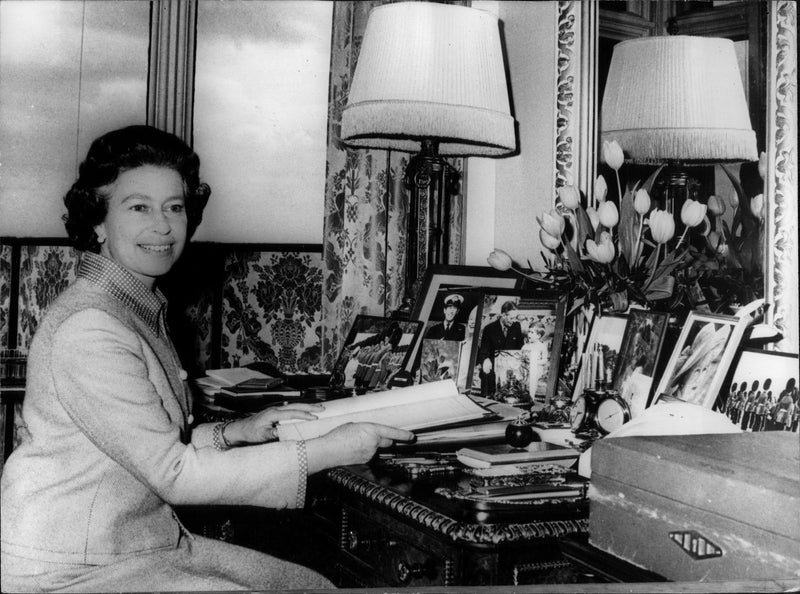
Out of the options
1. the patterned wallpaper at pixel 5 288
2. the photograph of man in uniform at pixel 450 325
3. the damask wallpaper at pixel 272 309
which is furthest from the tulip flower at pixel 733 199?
the patterned wallpaper at pixel 5 288

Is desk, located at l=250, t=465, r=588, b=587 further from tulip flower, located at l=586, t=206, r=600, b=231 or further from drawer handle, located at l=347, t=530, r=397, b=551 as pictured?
tulip flower, located at l=586, t=206, r=600, b=231

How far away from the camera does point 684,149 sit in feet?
5.80

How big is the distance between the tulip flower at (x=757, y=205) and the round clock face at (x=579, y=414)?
50cm

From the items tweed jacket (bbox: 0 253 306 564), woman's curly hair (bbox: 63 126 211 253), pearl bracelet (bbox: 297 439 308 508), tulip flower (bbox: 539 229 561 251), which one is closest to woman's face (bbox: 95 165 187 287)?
woman's curly hair (bbox: 63 126 211 253)

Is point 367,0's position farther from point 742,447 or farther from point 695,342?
point 742,447

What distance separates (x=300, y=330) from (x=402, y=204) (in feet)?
4.01

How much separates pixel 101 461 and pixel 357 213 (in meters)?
1.78

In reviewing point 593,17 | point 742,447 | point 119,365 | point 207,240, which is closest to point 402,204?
point 593,17

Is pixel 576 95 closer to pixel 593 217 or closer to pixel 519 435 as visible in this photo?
pixel 593 217

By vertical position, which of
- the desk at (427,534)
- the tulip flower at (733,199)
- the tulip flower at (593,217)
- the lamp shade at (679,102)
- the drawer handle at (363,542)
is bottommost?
the drawer handle at (363,542)

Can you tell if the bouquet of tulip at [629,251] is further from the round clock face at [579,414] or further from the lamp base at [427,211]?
the lamp base at [427,211]

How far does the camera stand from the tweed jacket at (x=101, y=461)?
4.23ft

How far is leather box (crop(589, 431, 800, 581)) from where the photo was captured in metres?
0.92

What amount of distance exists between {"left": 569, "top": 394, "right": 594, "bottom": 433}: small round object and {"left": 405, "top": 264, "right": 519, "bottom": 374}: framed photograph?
655mm
